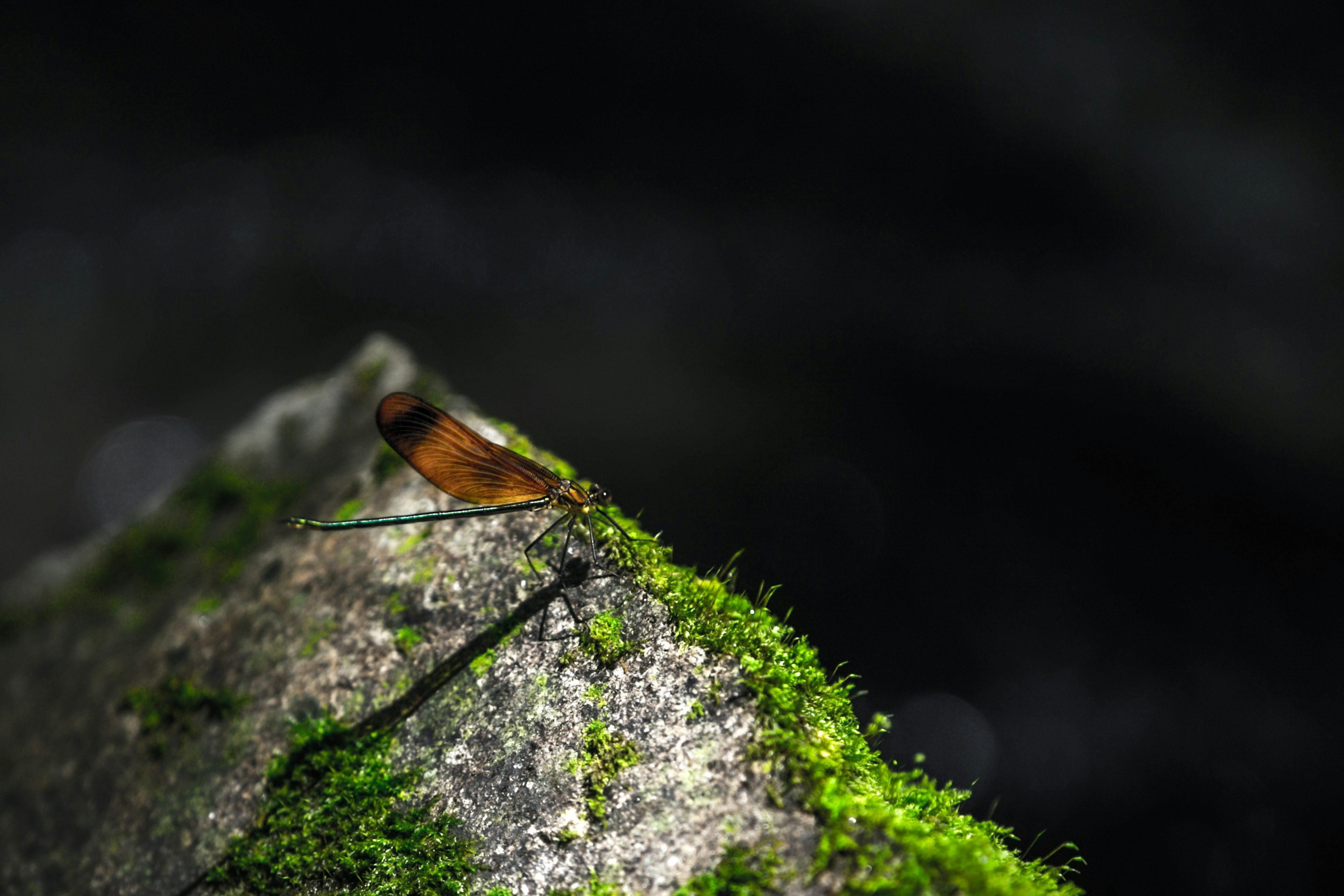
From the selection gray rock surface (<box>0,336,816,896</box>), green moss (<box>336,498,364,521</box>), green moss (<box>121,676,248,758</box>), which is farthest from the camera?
green moss (<box>336,498,364,521</box>)

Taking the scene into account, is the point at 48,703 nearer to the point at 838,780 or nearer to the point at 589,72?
the point at 838,780

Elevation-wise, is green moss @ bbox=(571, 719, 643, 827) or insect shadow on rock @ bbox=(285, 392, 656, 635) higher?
insect shadow on rock @ bbox=(285, 392, 656, 635)

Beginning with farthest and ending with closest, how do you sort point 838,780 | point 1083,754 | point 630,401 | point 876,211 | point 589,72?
point 589,72 < point 876,211 < point 630,401 < point 1083,754 < point 838,780

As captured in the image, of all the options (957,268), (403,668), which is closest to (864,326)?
(957,268)

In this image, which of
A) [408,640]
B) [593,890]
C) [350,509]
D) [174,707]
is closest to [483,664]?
[408,640]

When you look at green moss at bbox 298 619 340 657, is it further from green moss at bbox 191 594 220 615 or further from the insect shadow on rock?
green moss at bbox 191 594 220 615

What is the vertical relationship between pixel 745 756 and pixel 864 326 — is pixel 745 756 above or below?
below

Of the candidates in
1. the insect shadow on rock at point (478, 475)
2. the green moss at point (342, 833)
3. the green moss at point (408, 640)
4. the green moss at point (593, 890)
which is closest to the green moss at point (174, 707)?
the green moss at point (342, 833)

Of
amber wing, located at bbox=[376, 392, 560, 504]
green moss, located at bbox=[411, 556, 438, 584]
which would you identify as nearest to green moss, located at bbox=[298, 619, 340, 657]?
green moss, located at bbox=[411, 556, 438, 584]

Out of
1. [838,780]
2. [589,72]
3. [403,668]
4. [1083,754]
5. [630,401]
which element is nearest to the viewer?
[838,780]
